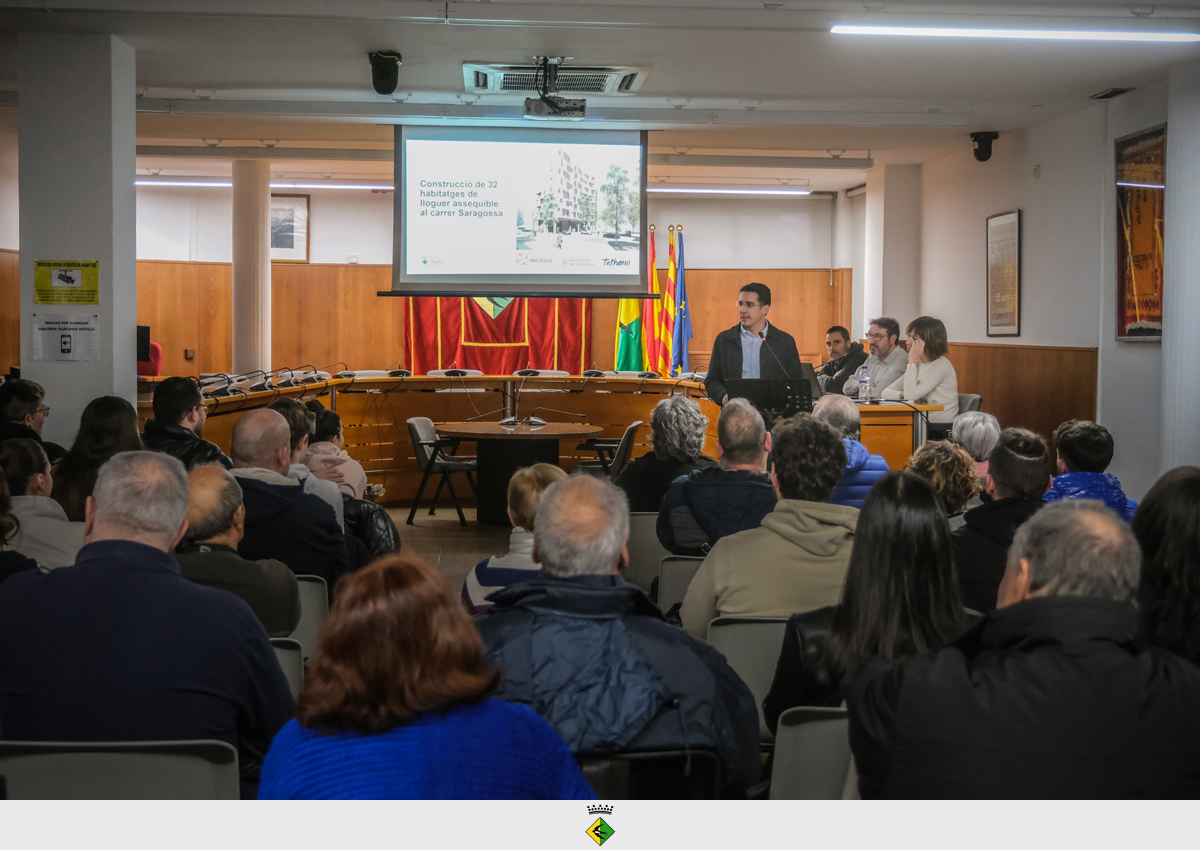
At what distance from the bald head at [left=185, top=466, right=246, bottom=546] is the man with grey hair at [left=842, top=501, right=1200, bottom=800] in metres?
1.66

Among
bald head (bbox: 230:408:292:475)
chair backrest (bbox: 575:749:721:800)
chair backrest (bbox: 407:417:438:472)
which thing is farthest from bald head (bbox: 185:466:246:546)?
chair backrest (bbox: 407:417:438:472)

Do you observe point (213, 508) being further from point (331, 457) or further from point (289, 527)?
point (331, 457)

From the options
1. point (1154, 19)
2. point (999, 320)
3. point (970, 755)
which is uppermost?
point (1154, 19)

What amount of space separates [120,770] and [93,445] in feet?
8.04

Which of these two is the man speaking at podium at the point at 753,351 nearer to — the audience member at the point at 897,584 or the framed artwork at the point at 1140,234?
the framed artwork at the point at 1140,234

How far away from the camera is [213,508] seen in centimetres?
243

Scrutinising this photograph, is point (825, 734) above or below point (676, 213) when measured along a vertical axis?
below

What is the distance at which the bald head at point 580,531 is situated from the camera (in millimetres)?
1804

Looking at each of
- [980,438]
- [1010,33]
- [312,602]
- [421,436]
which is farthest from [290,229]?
[312,602]

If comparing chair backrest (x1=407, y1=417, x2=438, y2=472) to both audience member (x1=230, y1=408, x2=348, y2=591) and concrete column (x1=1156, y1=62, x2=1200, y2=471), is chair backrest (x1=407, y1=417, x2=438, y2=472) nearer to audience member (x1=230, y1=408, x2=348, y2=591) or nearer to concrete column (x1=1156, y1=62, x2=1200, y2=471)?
audience member (x1=230, y1=408, x2=348, y2=591)

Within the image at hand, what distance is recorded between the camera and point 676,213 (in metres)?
13.2

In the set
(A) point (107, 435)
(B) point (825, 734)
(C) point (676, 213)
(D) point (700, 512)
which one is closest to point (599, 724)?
(B) point (825, 734)

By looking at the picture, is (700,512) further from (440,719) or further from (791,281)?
(791,281)

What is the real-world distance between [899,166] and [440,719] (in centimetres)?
997
